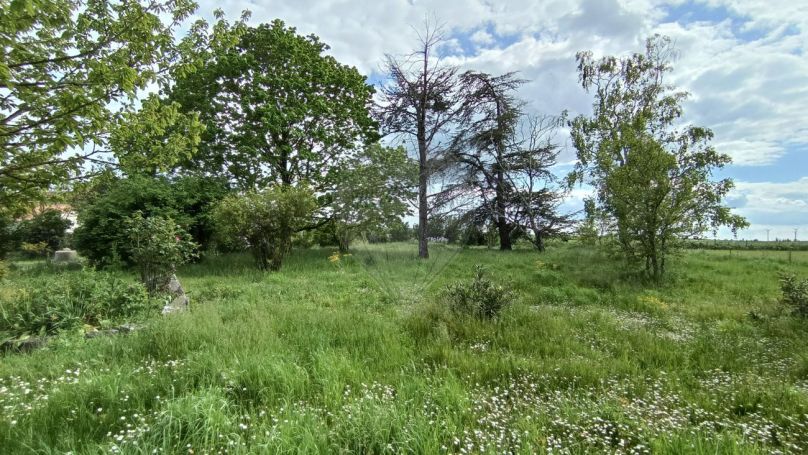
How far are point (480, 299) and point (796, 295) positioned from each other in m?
5.37

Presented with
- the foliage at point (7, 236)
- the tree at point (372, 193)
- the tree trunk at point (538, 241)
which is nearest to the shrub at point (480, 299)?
the tree at point (372, 193)

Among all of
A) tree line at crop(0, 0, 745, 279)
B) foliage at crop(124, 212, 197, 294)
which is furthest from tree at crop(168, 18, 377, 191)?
foliage at crop(124, 212, 197, 294)

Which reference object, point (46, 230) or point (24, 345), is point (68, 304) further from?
point (46, 230)

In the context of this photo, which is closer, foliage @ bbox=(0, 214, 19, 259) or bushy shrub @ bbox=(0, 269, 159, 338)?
bushy shrub @ bbox=(0, 269, 159, 338)

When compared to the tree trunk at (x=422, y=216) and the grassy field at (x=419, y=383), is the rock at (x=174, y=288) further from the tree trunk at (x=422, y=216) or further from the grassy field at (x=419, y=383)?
the tree trunk at (x=422, y=216)

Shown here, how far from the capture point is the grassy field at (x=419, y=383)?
2.40 meters

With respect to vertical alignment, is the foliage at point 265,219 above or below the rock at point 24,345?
above

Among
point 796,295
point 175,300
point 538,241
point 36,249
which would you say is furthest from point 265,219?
point 36,249

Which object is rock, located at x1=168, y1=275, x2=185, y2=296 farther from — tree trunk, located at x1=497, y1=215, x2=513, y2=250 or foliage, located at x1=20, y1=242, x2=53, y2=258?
foliage, located at x1=20, y1=242, x2=53, y2=258

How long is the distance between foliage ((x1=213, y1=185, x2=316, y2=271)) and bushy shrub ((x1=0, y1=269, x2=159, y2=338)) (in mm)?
4549

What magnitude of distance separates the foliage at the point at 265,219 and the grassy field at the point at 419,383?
524 centimetres

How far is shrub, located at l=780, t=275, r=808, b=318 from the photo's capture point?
19.0 feet

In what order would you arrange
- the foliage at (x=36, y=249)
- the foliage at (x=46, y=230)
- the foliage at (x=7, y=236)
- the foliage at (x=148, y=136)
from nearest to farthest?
the foliage at (x=148, y=136) → the foliage at (x=7, y=236) → the foliage at (x=36, y=249) → the foliage at (x=46, y=230)

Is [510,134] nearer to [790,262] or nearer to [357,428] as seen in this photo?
[790,262]
